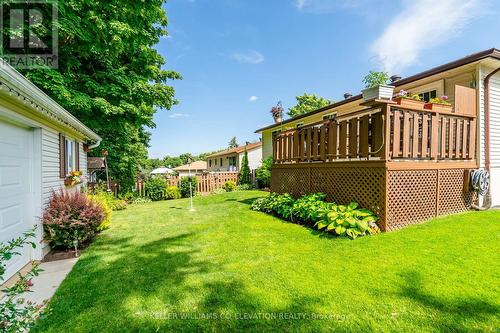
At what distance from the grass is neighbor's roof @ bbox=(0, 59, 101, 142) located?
2.69 metres

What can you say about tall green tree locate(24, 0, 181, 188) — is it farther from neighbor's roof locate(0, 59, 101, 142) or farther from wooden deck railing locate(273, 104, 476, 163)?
wooden deck railing locate(273, 104, 476, 163)

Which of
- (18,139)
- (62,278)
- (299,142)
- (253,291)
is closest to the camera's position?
(253,291)

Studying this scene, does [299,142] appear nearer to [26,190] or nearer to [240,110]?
[26,190]

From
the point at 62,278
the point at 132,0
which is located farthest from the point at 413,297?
the point at 132,0

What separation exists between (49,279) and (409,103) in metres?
7.89

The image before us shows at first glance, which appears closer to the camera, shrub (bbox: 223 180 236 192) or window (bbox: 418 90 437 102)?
window (bbox: 418 90 437 102)

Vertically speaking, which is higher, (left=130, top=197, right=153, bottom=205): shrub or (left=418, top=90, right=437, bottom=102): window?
(left=418, top=90, right=437, bottom=102): window

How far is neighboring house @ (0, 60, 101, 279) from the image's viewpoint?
3414 millimetres

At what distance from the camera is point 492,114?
682cm

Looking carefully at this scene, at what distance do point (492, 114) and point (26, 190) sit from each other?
11228 mm

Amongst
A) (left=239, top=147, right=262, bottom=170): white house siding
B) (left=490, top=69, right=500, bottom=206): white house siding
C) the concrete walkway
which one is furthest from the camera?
(left=239, top=147, right=262, bottom=170): white house siding

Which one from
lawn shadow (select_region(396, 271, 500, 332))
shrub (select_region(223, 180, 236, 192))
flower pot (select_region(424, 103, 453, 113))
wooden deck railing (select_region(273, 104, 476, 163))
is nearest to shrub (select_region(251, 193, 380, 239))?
wooden deck railing (select_region(273, 104, 476, 163))

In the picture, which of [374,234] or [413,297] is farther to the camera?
[374,234]

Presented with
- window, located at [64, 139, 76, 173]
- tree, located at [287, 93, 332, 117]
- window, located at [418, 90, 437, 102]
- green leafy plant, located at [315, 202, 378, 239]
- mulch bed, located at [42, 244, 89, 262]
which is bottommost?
mulch bed, located at [42, 244, 89, 262]
